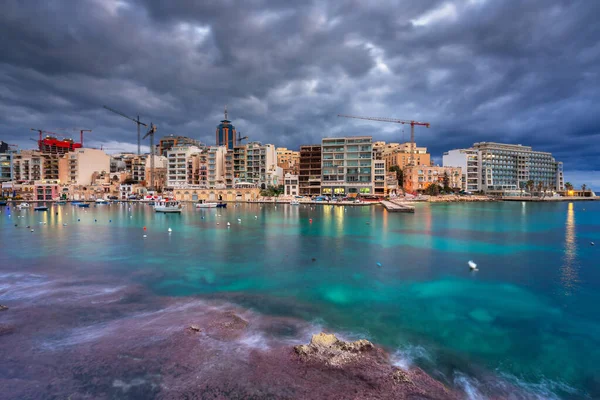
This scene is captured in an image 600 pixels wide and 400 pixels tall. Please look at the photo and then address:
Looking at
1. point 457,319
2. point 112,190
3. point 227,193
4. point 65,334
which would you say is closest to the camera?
point 65,334

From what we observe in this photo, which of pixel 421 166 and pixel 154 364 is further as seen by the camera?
pixel 421 166

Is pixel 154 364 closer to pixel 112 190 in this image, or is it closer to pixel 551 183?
pixel 112 190

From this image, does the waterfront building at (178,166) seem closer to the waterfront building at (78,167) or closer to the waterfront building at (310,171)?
the waterfront building at (78,167)

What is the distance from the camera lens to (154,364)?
778 cm

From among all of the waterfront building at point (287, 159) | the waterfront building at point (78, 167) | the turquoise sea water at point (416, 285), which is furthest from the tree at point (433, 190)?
the waterfront building at point (78, 167)

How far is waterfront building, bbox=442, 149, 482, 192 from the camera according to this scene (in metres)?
119

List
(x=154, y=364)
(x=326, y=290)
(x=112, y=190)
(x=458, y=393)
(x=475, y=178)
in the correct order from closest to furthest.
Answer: (x=458, y=393) → (x=154, y=364) → (x=326, y=290) → (x=112, y=190) → (x=475, y=178)

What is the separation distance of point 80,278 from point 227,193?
3135 inches

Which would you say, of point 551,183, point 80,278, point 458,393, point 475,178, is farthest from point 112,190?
point 551,183

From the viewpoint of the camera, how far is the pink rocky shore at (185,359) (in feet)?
22.3

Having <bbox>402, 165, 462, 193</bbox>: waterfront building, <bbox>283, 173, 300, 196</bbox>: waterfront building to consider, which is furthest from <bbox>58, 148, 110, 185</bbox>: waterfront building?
<bbox>402, 165, 462, 193</bbox>: waterfront building

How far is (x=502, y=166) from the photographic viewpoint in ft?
405

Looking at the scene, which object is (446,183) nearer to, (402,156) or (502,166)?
(402,156)

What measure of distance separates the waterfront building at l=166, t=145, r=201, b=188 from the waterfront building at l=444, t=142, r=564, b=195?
323 ft
